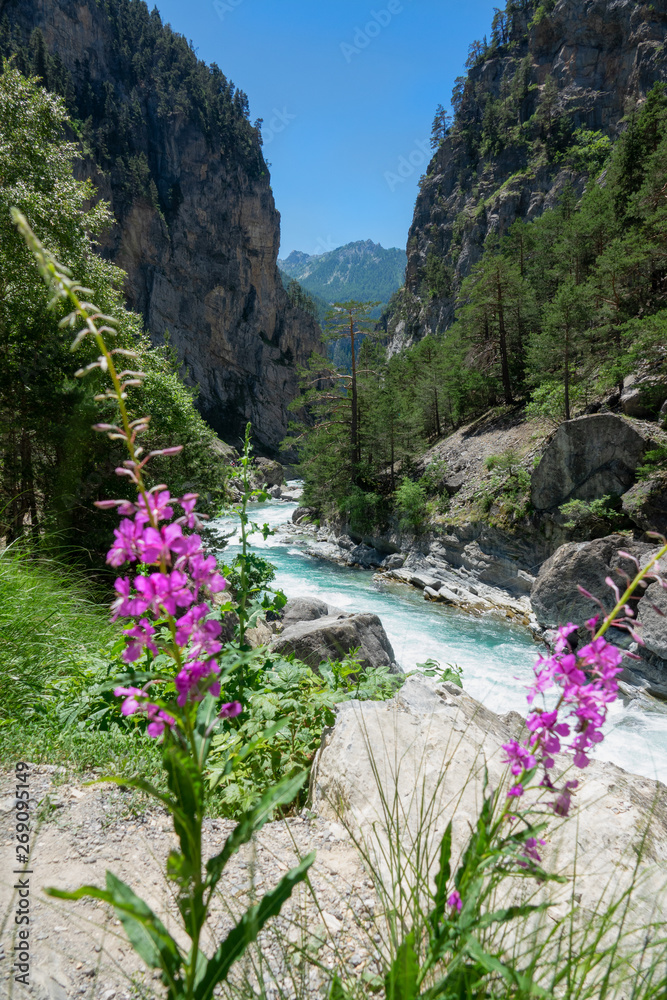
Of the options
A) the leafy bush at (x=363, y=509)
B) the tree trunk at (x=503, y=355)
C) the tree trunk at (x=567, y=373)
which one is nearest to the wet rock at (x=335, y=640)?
the tree trunk at (x=567, y=373)

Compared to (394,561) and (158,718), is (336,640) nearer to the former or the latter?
(158,718)

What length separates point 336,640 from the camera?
5805 millimetres

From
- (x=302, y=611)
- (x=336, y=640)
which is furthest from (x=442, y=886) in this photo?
(x=302, y=611)

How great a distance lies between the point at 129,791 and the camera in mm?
2178

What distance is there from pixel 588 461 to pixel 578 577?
400 centimetres

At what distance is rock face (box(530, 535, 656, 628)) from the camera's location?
1048cm

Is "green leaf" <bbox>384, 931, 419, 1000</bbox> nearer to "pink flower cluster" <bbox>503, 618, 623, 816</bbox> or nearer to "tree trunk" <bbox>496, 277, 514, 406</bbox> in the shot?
"pink flower cluster" <bbox>503, 618, 623, 816</bbox>

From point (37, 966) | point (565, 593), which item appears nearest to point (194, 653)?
point (37, 966)

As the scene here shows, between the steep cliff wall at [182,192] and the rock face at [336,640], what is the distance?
56.8 m

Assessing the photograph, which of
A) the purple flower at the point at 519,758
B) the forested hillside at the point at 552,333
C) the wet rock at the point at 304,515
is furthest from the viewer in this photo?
the wet rock at the point at 304,515

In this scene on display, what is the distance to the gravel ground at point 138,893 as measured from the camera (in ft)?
3.97

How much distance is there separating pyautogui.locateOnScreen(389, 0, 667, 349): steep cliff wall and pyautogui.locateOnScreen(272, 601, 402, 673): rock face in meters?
43.9

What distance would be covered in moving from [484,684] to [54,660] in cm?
835

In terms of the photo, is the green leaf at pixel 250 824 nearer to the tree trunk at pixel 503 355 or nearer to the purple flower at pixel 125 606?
the purple flower at pixel 125 606
